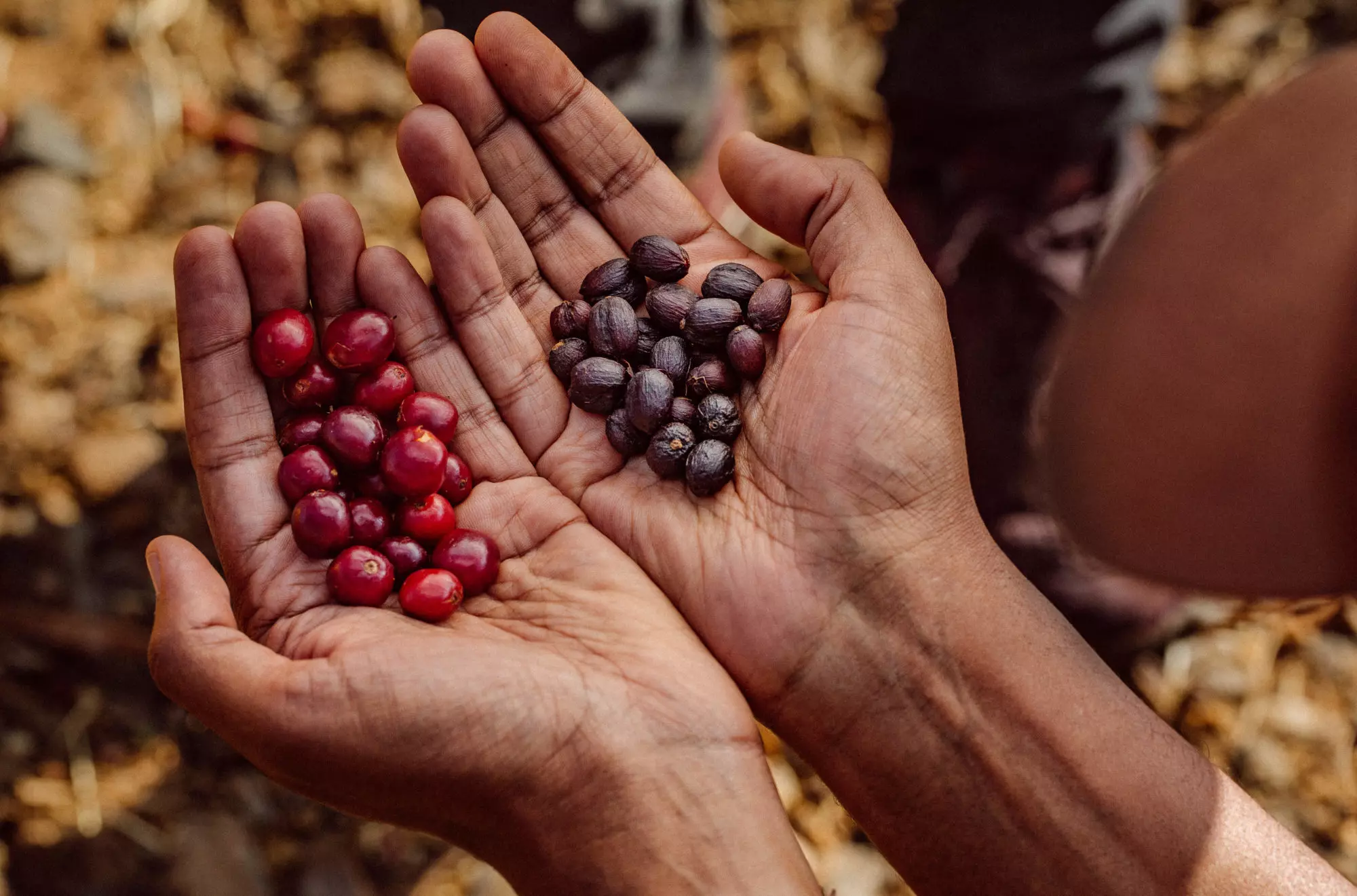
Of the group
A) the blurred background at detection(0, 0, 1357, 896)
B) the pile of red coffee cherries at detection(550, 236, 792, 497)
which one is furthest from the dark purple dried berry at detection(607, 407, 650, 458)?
the blurred background at detection(0, 0, 1357, 896)

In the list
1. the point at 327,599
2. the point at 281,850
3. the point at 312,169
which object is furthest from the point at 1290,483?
the point at 312,169

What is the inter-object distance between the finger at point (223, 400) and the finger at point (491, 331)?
51 centimetres

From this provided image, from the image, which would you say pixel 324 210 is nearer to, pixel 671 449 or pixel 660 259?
pixel 660 259

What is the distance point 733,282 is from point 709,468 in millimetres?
541

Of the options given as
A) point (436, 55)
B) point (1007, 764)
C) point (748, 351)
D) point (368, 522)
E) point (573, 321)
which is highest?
point (436, 55)


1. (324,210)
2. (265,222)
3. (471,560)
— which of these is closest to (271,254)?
(265,222)

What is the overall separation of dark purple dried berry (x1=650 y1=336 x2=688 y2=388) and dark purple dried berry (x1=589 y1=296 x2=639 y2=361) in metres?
0.07

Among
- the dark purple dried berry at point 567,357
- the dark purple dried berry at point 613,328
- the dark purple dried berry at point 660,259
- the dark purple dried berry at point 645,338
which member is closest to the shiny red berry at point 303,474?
the dark purple dried berry at point 567,357

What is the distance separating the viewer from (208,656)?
197 centimetres

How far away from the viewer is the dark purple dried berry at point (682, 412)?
2477 millimetres

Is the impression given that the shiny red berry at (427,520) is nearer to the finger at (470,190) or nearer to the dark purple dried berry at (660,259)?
the finger at (470,190)

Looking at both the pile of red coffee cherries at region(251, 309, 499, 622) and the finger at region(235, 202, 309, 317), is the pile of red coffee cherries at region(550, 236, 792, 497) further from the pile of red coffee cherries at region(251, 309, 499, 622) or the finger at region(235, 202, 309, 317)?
the finger at region(235, 202, 309, 317)

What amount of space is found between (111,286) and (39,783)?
1.69 m

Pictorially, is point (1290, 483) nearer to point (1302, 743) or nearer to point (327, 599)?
point (1302, 743)
